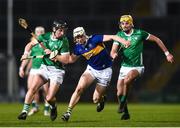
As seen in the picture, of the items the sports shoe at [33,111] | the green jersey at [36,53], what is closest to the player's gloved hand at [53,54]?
the green jersey at [36,53]

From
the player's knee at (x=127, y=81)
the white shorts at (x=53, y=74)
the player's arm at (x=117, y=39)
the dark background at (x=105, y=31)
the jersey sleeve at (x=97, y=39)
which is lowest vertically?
the dark background at (x=105, y=31)

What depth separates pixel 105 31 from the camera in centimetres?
4156

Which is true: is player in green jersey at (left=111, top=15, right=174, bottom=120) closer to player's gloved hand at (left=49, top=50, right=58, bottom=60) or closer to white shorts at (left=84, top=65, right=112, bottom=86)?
white shorts at (left=84, top=65, right=112, bottom=86)

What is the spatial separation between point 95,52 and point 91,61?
0.24 metres

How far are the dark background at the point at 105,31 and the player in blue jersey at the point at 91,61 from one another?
19.1 metres

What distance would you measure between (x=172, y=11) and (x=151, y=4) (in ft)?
3.88

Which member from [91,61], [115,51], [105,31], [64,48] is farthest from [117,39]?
[105,31]

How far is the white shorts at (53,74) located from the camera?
20.1 m

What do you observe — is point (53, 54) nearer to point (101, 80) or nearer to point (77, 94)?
point (77, 94)

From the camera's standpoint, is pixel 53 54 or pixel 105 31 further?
pixel 105 31

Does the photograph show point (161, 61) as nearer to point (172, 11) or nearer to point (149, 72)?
point (149, 72)

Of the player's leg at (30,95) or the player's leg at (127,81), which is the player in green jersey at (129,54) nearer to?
the player's leg at (127,81)

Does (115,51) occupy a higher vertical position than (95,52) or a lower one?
lower

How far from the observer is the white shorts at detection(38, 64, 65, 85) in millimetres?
20109
